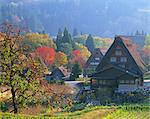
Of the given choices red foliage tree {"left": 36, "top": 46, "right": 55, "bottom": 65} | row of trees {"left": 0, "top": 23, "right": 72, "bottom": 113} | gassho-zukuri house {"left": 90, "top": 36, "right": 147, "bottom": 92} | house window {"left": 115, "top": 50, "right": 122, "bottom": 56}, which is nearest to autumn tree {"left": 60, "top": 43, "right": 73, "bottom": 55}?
red foliage tree {"left": 36, "top": 46, "right": 55, "bottom": 65}

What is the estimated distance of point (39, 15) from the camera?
5566 centimetres

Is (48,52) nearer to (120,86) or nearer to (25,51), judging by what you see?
(120,86)

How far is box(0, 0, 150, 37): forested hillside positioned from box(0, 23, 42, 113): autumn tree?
37586 mm

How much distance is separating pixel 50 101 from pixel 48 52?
55.4 ft

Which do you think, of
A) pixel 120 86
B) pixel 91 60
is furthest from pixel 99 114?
pixel 91 60

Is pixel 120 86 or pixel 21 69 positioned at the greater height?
pixel 21 69

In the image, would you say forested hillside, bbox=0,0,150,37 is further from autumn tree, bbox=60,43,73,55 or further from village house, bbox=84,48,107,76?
village house, bbox=84,48,107,76

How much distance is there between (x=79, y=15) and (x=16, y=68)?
168ft

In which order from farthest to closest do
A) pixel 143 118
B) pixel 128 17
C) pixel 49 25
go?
1. pixel 49 25
2. pixel 128 17
3. pixel 143 118

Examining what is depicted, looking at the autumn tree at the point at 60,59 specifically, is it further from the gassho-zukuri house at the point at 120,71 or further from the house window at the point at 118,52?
the house window at the point at 118,52

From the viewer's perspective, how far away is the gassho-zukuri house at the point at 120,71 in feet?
50.0

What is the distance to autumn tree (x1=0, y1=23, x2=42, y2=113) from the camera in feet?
21.1

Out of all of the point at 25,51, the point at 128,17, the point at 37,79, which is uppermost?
the point at 128,17

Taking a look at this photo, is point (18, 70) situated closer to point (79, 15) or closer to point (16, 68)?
point (16, 68)
